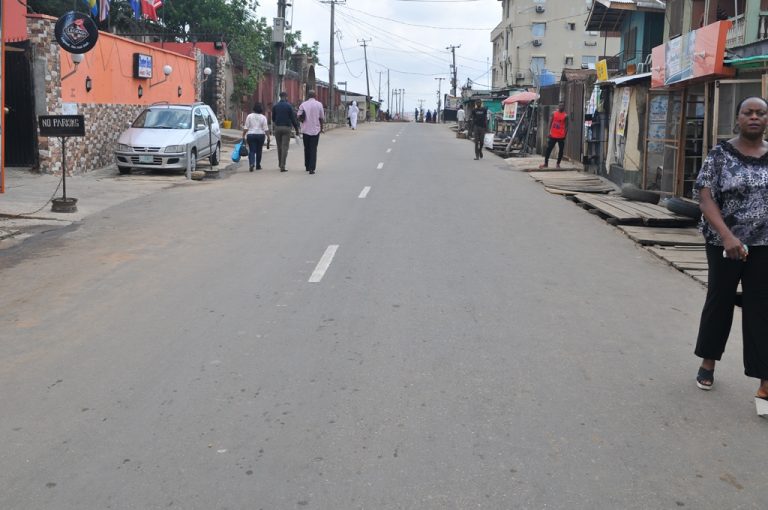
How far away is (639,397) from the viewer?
17.0ft

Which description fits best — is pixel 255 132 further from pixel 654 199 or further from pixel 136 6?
pixel 654 199

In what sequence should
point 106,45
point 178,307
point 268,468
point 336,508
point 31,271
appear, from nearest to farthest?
1. point 336,508
2. point 268,468
3. point 178,307
4. point 31,271
5. point 106,45

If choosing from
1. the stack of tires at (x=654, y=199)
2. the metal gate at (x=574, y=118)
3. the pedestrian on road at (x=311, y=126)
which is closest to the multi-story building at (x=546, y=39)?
the metal gate at (x=574, y=118)

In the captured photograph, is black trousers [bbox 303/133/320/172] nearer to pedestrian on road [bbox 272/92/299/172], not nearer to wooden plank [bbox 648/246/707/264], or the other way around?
pedestrian on road [bbox 272/92/299/172]

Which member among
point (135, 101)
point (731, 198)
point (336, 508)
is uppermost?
point (135, 101)

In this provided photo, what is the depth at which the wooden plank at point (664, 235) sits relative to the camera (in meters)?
11.1

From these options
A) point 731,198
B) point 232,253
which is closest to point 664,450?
point 731,198

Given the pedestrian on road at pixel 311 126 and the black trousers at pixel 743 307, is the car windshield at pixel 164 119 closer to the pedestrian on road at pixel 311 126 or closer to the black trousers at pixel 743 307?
the pedestrian on road at pixel 311 126

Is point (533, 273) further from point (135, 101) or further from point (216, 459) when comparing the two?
point (135, 101)

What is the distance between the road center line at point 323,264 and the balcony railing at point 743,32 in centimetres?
1065

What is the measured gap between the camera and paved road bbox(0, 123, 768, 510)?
392cm

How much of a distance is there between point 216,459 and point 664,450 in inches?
92.4

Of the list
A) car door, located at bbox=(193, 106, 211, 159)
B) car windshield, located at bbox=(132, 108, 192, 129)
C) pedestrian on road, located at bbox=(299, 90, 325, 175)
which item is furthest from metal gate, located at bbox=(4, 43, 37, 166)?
pedestrian on road, located at bbox=(299, 90, 325, 175)

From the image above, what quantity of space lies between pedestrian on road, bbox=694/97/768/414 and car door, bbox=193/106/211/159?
54.0 ft
